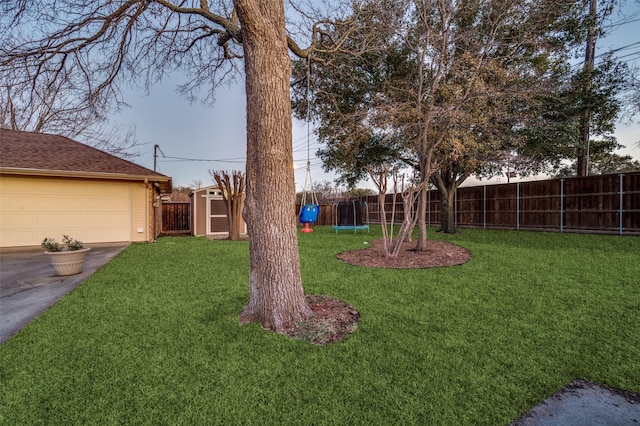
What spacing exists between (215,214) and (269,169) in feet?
38.9

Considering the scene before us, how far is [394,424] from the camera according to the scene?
1627 mm

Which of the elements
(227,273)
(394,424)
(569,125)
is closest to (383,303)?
(394,424)

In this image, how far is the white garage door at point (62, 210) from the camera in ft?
26.9

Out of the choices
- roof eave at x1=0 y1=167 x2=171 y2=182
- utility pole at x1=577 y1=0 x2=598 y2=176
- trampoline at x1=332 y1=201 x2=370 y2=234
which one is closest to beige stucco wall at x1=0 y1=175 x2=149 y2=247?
roof eave at x1=0 y1=167 x2=171 y2=182

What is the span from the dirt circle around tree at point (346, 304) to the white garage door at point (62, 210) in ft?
23.6

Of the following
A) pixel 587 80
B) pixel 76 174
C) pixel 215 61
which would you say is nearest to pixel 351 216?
pixel 215 61

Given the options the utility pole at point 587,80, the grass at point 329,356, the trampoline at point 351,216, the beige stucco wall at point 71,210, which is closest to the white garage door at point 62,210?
the beige stucco wall at point 71,210

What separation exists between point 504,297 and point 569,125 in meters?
8.09

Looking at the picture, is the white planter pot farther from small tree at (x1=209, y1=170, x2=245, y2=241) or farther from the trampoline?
the trampoline

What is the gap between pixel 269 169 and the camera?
2.82 m

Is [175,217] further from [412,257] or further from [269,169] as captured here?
[269,169]

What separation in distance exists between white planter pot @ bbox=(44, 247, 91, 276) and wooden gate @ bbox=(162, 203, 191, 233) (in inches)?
453

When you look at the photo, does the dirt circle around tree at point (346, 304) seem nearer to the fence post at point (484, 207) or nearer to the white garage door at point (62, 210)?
the fence post at point (484, 207)

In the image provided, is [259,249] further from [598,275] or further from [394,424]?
[598,275]
